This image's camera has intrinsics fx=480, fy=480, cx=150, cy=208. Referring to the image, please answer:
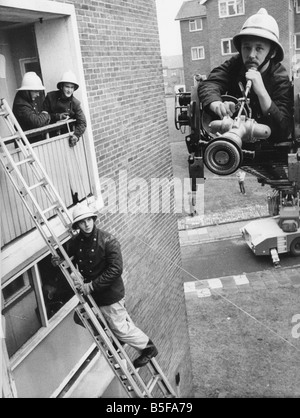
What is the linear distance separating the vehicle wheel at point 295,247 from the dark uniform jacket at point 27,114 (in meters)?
15.0

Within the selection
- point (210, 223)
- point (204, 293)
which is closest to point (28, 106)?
point (204, 293)

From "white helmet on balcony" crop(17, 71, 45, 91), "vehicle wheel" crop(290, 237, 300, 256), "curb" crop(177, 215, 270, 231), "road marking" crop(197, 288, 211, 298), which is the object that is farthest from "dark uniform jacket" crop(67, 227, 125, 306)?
"curb" crop(177, 215, 270, 231)

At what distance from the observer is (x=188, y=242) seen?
834 inches

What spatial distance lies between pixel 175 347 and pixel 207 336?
208 inches

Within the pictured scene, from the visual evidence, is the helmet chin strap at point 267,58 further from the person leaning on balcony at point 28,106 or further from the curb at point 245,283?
the curb at point 245,283

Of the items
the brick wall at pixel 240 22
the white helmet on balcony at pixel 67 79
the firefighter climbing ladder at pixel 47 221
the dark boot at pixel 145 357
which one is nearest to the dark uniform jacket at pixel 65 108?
the white helmet on balcony at pixel 67 79

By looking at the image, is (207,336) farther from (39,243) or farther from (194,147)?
(194,147)

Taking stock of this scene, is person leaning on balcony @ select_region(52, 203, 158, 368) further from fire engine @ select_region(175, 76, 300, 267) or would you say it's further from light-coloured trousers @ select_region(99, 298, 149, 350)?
fire engine @ select_region(175, 76, 300, 267)

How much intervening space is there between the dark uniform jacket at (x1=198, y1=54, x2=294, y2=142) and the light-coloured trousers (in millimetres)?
2884

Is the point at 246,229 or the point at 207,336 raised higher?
the point at 246,229

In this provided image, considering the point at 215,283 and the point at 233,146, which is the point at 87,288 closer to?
Answer: the point at 233,146
